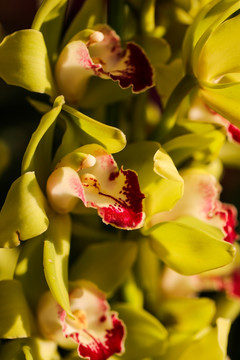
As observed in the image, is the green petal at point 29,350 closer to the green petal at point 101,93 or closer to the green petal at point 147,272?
the green petal at point 147,272

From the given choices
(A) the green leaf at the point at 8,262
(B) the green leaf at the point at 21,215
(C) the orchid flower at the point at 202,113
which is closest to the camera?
(B) the green leaf at the point at 21,215

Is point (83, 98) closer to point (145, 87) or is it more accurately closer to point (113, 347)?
point (145, 87)

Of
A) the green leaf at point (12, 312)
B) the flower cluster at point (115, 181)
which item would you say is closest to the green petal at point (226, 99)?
the flower cluster at point (115, 181)

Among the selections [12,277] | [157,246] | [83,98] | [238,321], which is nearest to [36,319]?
[12,277]

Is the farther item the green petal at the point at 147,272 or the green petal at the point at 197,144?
the green petal at the point at 147,272

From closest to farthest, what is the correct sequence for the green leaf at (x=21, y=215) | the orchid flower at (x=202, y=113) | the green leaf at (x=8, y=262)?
the green leaf at (x=21, y=215) → the green leaf at (x=8, y=262) → the orchid flower at (x=202, y=113)

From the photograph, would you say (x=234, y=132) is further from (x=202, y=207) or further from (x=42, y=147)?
(x=42, y=147)
